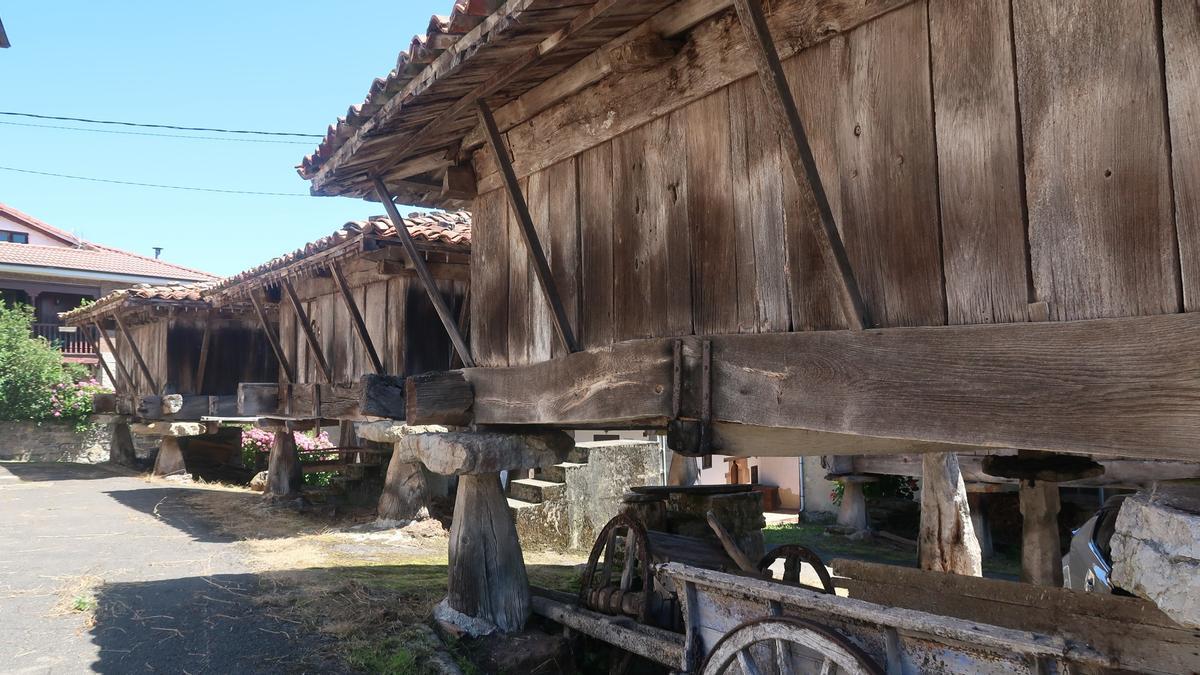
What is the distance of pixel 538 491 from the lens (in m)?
8.81

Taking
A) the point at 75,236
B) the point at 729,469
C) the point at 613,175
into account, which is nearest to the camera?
the point at 613,175

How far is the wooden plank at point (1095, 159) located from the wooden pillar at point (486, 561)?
12.0ft

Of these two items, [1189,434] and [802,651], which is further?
[802,651]

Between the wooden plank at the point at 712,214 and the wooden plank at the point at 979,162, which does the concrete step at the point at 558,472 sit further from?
the wooden plank at the point at 979,162

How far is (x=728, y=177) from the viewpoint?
3.02m

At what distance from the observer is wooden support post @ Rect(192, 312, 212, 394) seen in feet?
38.3

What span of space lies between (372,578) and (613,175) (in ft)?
13.6

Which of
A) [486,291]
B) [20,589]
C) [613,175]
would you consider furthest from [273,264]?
[613,175]

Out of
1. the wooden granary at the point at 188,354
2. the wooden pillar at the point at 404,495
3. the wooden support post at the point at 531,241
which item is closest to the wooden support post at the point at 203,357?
the wooden granary at the point at 188,354

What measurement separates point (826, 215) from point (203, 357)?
11.4 meters

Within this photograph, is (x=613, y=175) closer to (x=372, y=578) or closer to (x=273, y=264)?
(x=372, y=578)

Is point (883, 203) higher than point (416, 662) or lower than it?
higher

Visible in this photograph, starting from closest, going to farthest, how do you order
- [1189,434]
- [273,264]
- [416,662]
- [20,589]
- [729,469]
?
1. [1189,434]
2. [416,662]
3. [20,589]
4. [273,264]
5. [729,469]

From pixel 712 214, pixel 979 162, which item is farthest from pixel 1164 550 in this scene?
pixel 712 214
